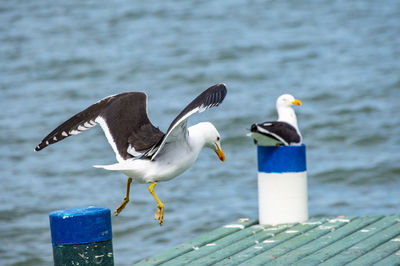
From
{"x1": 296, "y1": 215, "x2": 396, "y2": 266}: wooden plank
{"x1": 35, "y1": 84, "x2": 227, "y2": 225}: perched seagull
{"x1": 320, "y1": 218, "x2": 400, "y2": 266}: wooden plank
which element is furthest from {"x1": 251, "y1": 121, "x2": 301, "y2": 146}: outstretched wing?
{"x1": 35, "y1": 84, "x2": 227, "y2": 225}: perched seagull

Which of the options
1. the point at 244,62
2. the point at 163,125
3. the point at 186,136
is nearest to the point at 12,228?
the point at 163,125

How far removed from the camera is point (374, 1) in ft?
67.1

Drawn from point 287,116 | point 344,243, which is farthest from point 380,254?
point 287,116

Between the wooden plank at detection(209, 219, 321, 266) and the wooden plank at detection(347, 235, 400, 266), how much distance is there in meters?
0.77

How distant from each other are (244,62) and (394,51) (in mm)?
2954

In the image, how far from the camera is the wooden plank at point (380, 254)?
543cm

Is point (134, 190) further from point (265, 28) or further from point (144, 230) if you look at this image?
point (265, 28)

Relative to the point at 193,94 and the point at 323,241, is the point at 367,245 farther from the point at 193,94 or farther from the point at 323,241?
the point at 193,94

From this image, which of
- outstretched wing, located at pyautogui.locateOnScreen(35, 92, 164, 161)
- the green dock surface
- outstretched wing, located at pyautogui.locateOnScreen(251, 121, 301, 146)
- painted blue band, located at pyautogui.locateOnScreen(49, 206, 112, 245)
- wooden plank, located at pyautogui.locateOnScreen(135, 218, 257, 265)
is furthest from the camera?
outstretched wing, located at pyautogui.locateOnScreen(251, 121, 301, 146)

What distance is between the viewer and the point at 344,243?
19.8 ft

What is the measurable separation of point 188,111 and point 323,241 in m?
1.84

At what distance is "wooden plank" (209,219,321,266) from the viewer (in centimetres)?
578

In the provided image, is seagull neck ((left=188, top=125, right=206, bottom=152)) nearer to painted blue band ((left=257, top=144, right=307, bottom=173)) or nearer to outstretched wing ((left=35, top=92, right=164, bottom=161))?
outstretched wing ((left=35, top=92, right=164, bottom=161))

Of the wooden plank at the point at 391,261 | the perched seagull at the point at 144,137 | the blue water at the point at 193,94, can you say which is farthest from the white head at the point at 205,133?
the blue water at the point at 193,94
